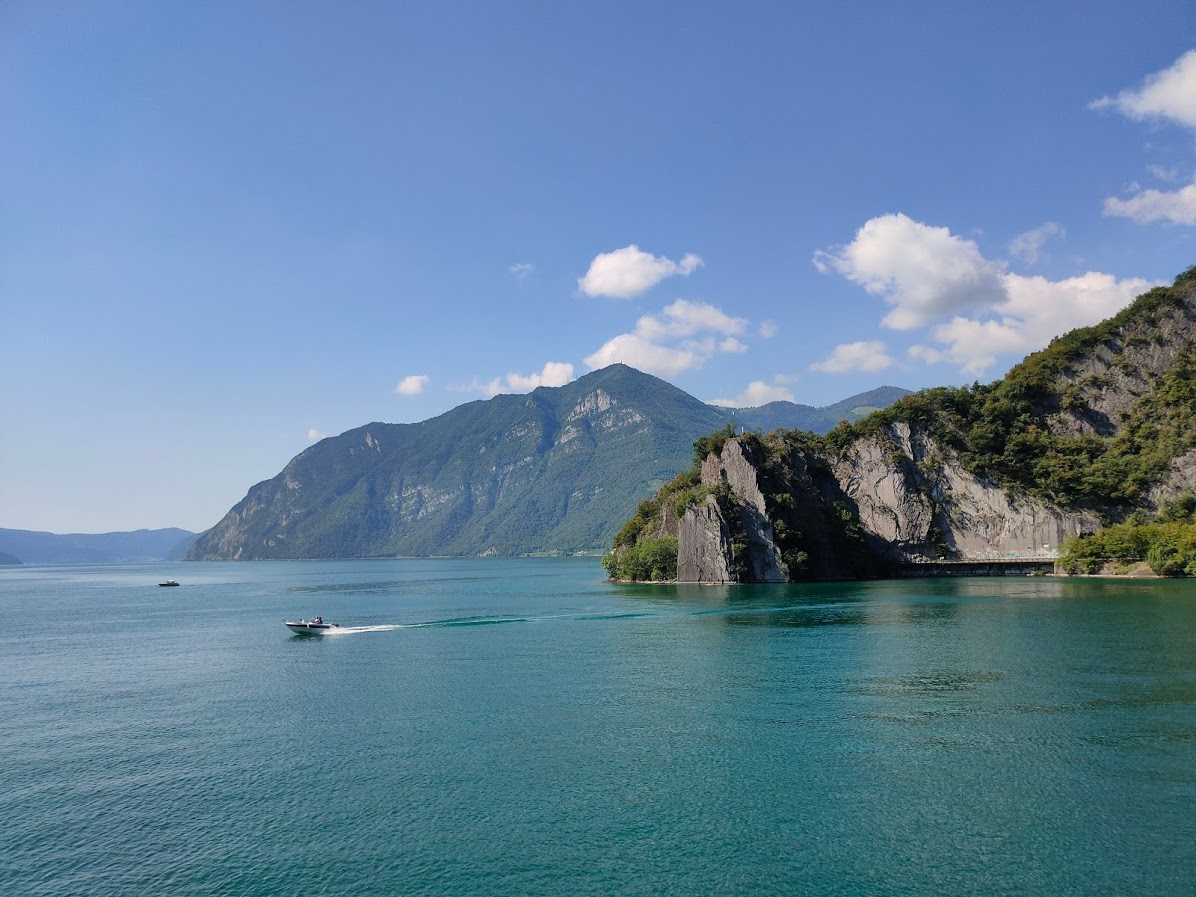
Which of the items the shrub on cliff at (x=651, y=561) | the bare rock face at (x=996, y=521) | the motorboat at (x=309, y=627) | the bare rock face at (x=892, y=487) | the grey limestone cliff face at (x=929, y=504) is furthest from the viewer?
the bare rock face at (x=892, y=487)

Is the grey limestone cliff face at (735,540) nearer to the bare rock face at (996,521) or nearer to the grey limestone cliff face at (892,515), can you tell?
the grey limestone cliff face at (892,515)

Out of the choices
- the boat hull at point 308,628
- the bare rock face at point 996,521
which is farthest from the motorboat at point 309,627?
the bare rock face at point 996,521

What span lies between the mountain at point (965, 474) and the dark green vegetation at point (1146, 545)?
4.75ft

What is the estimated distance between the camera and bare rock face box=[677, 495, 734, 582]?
372 ft

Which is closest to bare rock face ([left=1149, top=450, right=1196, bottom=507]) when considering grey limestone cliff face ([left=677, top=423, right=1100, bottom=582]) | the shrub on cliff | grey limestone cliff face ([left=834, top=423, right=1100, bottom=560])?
grey limestone cliff face ([left=677, top=423, right=1100, bottom=582])

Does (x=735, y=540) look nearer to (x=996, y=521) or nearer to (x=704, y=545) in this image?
(x=704, y=545)

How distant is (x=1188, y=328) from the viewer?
131 metres

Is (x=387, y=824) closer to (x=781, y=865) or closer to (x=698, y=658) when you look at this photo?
(x=781, y=865)

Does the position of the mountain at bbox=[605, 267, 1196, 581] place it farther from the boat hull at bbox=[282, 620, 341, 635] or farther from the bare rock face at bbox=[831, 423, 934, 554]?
the boat hull at bbox=[282, 620, 341, 635]

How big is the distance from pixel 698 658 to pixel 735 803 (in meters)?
25.3

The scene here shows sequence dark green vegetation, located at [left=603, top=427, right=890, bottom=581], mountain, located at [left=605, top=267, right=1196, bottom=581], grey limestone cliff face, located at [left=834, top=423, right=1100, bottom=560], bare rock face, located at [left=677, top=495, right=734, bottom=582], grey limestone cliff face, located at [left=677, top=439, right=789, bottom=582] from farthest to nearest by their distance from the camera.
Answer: grey limestone cliff face, located at [left=834, top=423, right=1100, bottom=560] < dark green vegetation, located at [left=603, top=427, right=890, bottom=581] < mountain, located at [left=605, top=267, right=1196, bottom=581] < grey limestone cliff face, located at [left=677, top=439, right=789, bottom=582] < bare rock face, located at [left=677, top=495, right=734, bottom=582]

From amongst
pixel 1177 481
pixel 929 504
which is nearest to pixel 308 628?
pixel 929 504

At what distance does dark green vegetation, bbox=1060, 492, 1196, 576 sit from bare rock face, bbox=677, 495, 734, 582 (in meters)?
51.4

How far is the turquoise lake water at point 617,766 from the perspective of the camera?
19.3 metres
